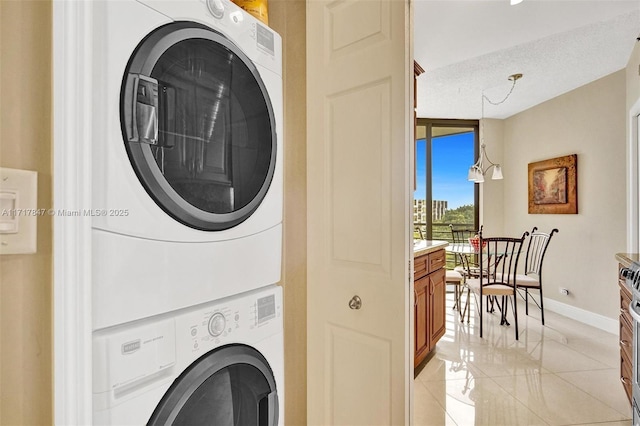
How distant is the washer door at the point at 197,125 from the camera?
0.83 metres

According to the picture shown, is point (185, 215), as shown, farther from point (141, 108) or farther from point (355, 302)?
point (355, 302)

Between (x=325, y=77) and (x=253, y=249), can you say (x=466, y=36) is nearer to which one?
(x=325, y=77)

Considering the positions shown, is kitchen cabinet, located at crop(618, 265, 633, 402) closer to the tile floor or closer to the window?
the tile floor

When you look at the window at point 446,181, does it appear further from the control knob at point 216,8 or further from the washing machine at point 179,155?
the control knob at point 216,8

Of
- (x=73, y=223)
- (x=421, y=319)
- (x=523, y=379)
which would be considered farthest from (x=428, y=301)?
(x=73, y=223)

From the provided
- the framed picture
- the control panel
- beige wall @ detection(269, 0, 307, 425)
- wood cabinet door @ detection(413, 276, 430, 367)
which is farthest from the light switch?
the framed picture

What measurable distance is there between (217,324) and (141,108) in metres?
0.59

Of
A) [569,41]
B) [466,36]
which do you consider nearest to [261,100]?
[466,36]

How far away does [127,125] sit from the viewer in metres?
0.79

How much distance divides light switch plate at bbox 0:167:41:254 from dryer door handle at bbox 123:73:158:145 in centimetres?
21

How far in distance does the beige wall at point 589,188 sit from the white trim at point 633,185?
162 millimetres

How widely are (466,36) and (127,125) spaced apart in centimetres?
291

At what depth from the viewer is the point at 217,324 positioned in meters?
1.02

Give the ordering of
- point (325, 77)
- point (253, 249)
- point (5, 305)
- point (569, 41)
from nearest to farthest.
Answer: point (5, 305) → point (253, 249) → point (325, 77) → point (569, 41)
